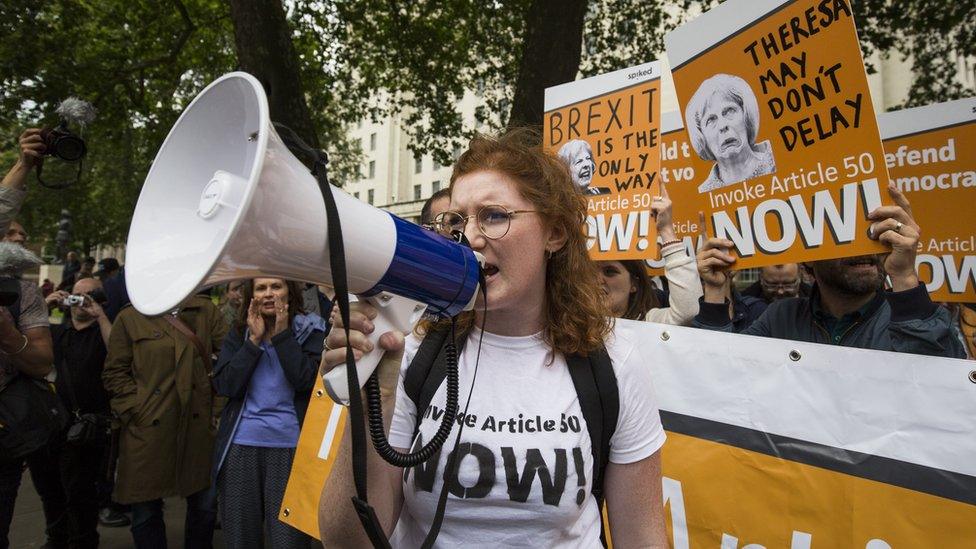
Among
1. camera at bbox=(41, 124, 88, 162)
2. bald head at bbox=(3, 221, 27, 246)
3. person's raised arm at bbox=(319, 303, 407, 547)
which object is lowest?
person's raised arm at bbox=(319, 303, 407, 547)

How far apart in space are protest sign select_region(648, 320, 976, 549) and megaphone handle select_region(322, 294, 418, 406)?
1.25m

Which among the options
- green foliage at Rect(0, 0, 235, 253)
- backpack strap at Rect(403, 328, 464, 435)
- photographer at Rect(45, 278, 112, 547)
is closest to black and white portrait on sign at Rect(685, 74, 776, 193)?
backpack strap at Rect(403, 328, 464, 435)

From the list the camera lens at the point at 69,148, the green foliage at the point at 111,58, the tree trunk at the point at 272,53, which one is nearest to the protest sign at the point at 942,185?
the camera lens at the point at 69,148

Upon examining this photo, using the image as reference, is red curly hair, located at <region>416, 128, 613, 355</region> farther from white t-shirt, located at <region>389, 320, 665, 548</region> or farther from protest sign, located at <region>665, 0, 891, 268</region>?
protest sign, located at <region>665, 0, 891, 268</region>

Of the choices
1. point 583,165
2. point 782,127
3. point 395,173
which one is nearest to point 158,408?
point 583,165

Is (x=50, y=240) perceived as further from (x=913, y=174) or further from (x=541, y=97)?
(x=913, y=174)

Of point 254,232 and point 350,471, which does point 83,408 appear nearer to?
point 350,471

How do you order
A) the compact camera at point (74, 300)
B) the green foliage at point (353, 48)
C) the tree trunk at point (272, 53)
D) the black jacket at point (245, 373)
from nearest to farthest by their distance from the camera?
1. the black jacket at point (245, 373)
2. the compact camera at point (74, 300)
3. the tree trunk at point (272, 53)
4. the green foliage at point (353, 48)

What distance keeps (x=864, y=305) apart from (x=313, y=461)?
230 centimetres

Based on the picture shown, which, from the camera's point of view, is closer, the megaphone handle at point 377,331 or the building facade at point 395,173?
the megaphone handle at point 377,331

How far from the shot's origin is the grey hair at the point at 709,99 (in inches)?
88.4

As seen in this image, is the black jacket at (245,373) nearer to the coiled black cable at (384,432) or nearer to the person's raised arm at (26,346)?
the person's raised arm at (26,346)

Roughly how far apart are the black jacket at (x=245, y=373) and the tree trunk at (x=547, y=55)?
312cm

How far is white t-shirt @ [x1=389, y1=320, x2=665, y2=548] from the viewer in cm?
132
